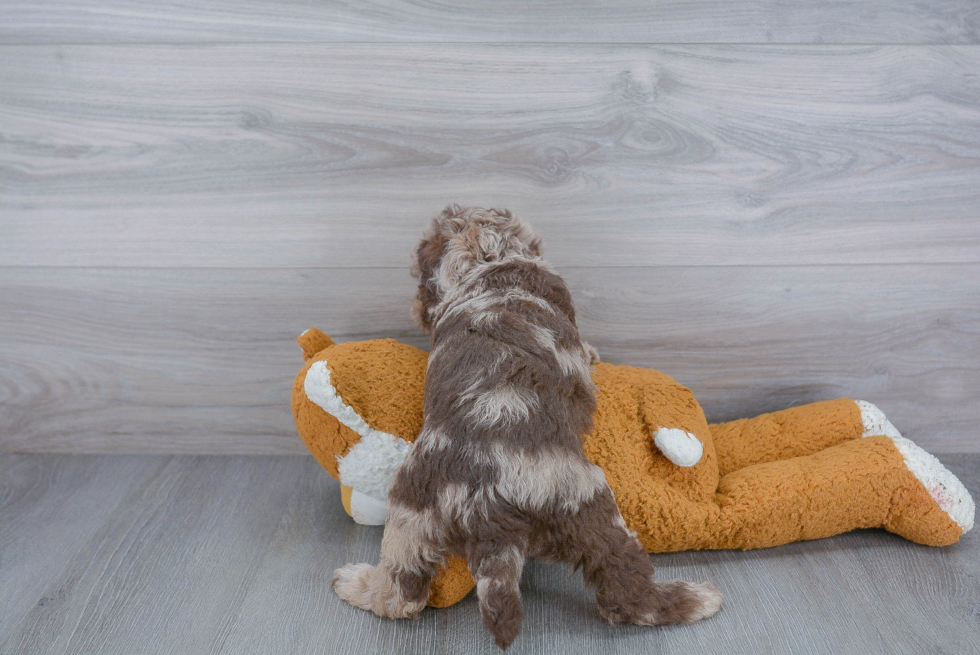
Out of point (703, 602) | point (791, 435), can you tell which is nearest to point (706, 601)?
point (703, 602)

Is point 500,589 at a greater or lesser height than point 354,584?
greater

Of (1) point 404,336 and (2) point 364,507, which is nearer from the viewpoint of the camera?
(2) point 364,507

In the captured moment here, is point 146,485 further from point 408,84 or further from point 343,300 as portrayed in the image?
point 408,84

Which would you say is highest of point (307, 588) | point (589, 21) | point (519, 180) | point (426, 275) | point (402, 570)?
point (589, 21)

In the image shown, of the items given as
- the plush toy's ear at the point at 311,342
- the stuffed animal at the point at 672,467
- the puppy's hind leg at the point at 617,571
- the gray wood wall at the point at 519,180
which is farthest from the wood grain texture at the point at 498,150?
the puppy's hind leg at the point at 617,571

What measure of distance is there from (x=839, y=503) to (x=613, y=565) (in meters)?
0.42

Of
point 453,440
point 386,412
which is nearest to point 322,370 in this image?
point 386,412

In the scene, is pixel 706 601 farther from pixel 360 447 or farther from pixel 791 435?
pixel 360 447

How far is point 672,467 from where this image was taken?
3.55 ft

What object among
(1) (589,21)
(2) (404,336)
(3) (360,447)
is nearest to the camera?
(3) (360,447)

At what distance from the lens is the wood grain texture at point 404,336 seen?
51.6 inches

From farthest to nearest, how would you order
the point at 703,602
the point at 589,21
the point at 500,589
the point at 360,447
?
1. the point at 589,21
2. the point at 360,447
3. the point at 703,602
4. the point at 500,589

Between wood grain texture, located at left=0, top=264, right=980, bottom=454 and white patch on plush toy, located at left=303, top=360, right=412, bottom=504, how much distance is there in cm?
32

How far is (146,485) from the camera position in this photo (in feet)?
4.38
